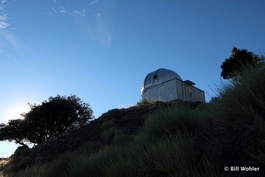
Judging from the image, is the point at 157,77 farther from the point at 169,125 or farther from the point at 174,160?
the point at 174,160

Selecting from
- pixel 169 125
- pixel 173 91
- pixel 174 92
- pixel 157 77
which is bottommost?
pixel 169 125

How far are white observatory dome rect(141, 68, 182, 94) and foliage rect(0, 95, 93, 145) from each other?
9.63 meters

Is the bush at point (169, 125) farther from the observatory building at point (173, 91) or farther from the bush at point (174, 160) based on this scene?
the observatory building at point (173, 91)

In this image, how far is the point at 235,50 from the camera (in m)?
24.5

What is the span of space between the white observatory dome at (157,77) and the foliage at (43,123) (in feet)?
31.6

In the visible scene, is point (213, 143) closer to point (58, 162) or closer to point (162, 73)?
point (58, 162)

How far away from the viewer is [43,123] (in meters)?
23.9

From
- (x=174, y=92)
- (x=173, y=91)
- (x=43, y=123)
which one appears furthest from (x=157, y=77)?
(x=43, y=123)

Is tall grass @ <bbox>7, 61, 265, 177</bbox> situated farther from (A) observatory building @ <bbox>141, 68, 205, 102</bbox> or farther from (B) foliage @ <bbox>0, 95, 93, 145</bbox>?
(B) foliage @ <bbox>0, 95, 93, 145</bbox>

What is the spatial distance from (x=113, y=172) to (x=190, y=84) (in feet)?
72.9

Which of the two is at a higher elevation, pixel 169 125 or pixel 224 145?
pixel 169 125

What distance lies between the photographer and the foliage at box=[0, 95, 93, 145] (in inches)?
935

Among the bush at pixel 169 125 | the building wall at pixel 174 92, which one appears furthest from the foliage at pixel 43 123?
the bush at pixel 169 125

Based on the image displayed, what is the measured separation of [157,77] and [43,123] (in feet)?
49.5
